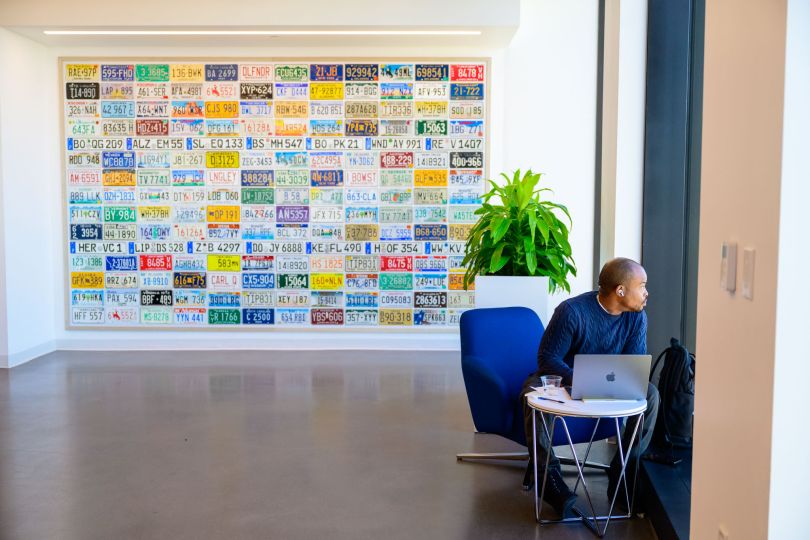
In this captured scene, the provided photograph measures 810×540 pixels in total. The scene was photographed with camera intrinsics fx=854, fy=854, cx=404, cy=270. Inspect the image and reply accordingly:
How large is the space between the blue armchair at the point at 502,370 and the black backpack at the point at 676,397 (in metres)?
0.34

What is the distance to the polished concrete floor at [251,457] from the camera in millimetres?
3990

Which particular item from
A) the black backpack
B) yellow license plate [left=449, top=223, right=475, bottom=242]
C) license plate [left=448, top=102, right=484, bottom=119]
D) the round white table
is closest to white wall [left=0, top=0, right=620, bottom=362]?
license plate [left=448, top=102, right=484, bottom=119]

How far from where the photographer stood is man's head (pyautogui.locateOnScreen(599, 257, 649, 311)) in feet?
13.6

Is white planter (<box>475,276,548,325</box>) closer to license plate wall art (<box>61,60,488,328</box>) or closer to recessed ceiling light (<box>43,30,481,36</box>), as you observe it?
license plate wall art (<box>61,60,488,328</box>)

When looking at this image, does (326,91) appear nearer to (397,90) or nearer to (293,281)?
(397,90)

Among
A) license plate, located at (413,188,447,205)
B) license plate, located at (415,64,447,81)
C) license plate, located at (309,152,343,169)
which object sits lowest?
license plate, located at (413,188,447,205)

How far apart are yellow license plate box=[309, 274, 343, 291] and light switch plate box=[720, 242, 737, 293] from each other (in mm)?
5837

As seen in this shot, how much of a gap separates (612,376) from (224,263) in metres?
5.07

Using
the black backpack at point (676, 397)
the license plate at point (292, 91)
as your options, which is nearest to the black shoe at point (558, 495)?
the black backpack at point (676, 397)

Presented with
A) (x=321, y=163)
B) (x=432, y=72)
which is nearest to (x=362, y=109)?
(x=321, y=163)

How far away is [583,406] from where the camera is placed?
379 cm

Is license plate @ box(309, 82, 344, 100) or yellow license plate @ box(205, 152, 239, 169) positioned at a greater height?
license plate @ box(309, 82, 344, 100)

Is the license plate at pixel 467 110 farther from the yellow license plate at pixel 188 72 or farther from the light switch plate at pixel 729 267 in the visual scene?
the light switch plate at pixel 729 267

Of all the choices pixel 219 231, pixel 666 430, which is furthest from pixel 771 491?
pixel 219 231
